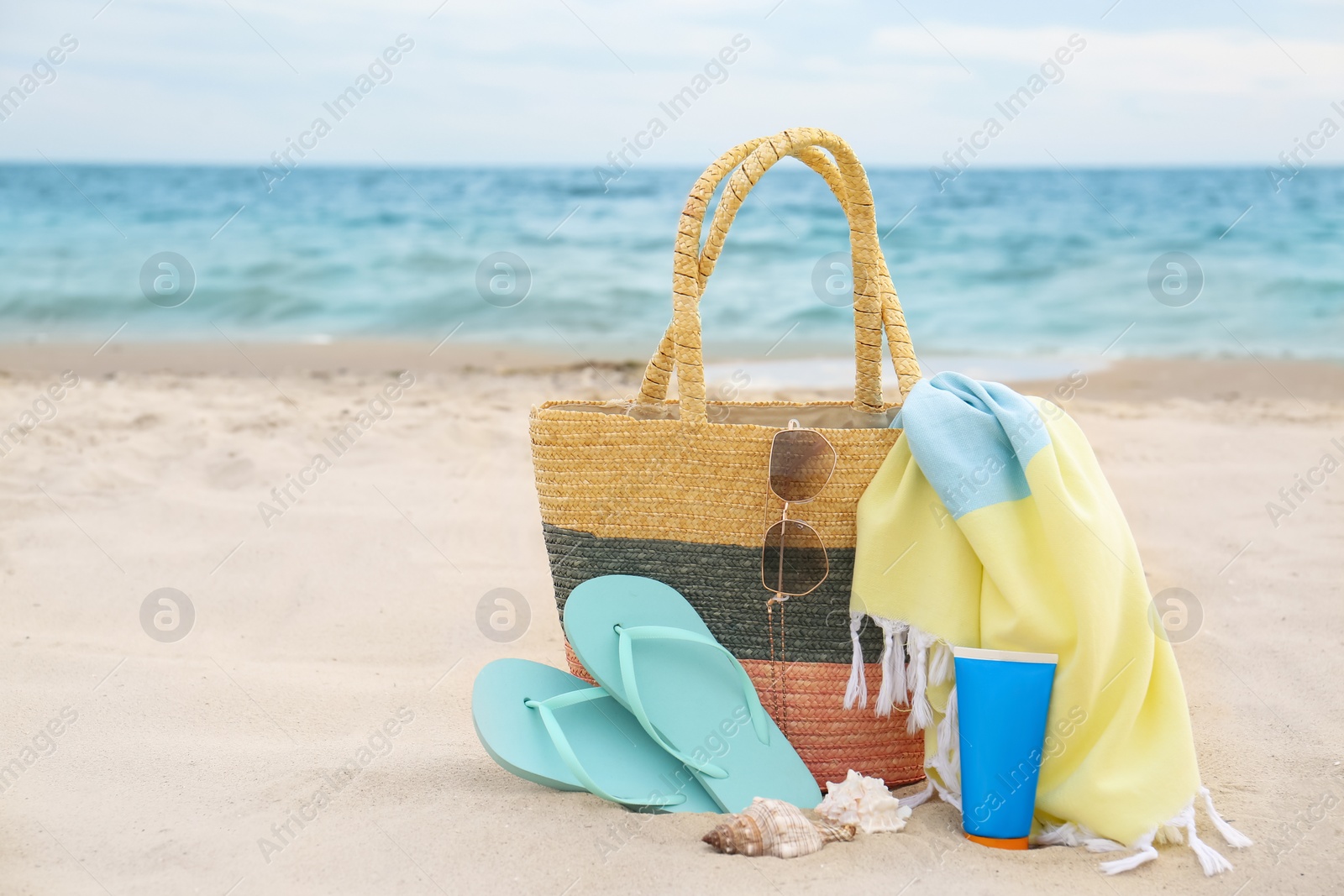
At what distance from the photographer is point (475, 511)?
3572 mm

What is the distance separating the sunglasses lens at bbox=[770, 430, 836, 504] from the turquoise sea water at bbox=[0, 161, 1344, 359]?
5.69 m

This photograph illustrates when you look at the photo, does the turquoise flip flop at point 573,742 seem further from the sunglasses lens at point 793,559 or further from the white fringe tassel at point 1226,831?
the white fringe tassel at point 1226,831

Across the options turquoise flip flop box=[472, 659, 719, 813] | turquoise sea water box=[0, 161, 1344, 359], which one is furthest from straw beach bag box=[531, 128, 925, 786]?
turquoise sea water box=[0, 161, 1344, 359]

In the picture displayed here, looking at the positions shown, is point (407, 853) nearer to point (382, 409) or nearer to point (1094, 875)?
point (1094, 875)

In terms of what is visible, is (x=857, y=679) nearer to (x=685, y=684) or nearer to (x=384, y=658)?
(x=685, y=684)

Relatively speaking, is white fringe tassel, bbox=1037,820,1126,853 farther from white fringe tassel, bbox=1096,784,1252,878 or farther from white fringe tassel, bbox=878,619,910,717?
white fringe tassel, bbox=878,619,910,717

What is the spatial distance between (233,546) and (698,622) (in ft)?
6.24

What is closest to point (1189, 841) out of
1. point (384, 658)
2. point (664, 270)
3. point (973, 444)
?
point (973, 444)

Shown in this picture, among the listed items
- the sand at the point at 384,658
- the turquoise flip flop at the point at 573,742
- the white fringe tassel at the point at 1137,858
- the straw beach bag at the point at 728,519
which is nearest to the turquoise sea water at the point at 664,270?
the sand at the point at 384,658

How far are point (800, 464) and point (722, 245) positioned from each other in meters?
0.43

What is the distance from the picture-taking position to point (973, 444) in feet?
5.77

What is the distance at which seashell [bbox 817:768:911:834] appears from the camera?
1708 mm

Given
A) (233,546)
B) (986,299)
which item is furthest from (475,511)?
(986,299)

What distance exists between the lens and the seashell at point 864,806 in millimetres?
1708
